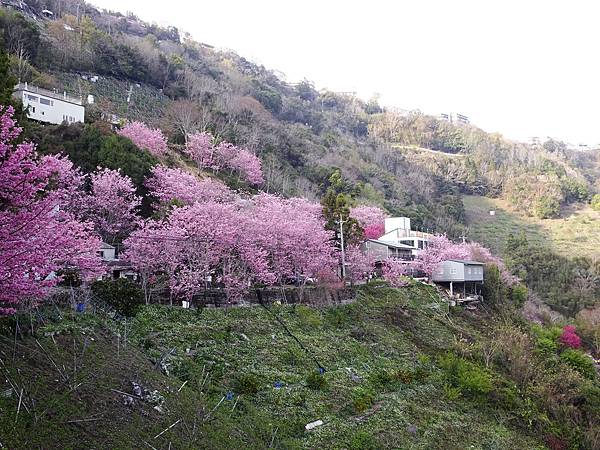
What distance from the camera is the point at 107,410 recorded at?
8453 mm

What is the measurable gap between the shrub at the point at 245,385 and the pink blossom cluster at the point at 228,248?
5.09 m

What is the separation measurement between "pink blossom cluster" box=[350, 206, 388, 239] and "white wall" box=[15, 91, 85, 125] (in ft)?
74.5

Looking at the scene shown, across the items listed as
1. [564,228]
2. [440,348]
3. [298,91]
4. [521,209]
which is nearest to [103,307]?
[440,348]

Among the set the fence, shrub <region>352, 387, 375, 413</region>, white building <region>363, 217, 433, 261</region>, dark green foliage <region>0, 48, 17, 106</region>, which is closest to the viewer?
dark green foliage <region>0, 48, 17, 106</region>

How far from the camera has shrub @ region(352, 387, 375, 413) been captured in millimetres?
14580

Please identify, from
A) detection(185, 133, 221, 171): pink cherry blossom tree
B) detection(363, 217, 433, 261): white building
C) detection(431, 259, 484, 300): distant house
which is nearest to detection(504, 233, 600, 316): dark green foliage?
detection(431, 259, 484, 300): distant house

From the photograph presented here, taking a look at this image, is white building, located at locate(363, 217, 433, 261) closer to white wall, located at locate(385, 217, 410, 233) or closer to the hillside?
white wall, located at locate(385, 217, 410, 233)

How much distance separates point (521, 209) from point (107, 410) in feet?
246

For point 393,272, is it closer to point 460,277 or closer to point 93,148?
point 460,277

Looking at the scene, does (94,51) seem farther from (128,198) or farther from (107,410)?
(107,410)

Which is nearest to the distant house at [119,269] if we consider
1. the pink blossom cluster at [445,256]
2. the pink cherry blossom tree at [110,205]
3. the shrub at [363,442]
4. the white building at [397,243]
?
the pink cherry blossom tree at [110,205]

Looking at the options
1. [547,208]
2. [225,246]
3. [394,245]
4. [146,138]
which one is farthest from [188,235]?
[547,208]

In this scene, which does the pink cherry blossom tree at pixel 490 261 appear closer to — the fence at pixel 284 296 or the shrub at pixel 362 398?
the fence at pixel 284 296

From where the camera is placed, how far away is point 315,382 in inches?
586
